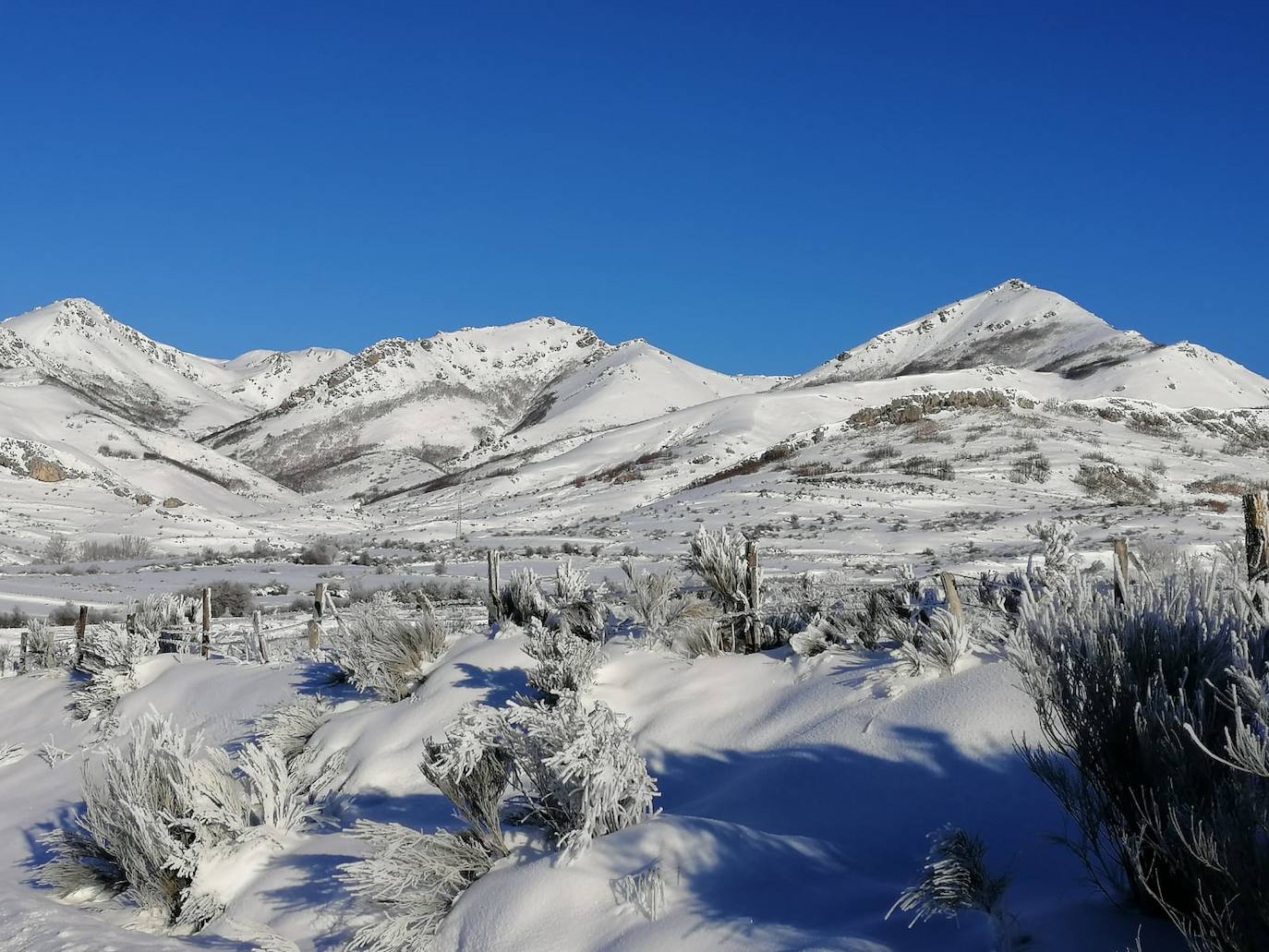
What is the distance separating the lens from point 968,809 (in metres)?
4.98

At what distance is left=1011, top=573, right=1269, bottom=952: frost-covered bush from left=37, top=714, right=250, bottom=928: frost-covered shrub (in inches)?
205

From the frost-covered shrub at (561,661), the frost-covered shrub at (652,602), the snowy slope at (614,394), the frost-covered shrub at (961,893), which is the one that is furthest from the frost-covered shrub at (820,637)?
the snowy slope at (614,394)

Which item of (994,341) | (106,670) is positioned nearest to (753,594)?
(106,670)

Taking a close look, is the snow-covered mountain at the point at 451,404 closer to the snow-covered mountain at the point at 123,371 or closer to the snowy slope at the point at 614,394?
the snowy slope at the point at 614,394

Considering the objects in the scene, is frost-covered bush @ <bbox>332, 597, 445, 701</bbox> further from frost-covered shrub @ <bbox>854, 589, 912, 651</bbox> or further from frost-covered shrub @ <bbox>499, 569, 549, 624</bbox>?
frost-covered shrub @ <bbox>854, 589, 912, 651</bbox>

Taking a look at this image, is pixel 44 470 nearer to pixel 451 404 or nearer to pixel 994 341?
pixel 451 404

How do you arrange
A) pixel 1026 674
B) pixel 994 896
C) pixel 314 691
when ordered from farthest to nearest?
pixel 314 691 → pixel 1026 674 → pixel 994 896

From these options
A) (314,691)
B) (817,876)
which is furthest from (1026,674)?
(314,691)

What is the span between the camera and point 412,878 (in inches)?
198

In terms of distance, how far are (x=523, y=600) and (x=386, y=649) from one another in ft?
5.89

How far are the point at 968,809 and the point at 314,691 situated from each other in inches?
288

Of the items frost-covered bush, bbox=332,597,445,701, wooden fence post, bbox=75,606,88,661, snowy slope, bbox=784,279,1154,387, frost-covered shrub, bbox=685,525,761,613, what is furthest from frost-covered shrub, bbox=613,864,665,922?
snowy slope, bbox=784,279,1154,387

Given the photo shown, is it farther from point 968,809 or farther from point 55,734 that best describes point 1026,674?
point 55,734

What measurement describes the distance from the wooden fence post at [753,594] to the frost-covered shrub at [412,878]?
374 centimetres
